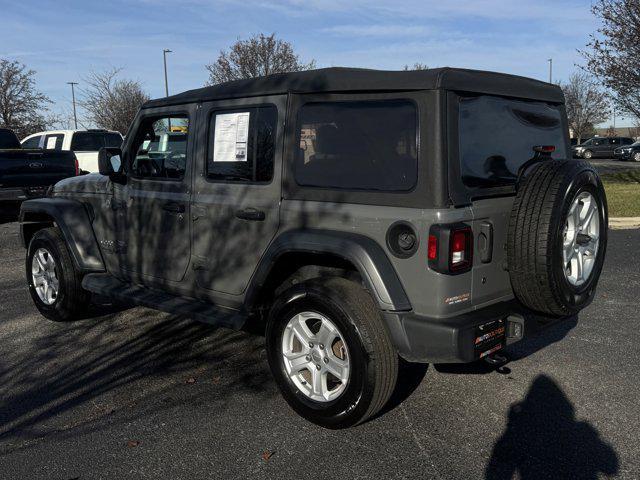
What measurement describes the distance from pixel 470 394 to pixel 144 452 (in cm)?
203

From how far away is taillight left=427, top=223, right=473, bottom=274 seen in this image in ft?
10.0

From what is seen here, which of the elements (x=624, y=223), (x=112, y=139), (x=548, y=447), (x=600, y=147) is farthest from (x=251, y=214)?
(x=600, y=147)

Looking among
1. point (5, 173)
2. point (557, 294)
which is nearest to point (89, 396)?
point (557, 294)

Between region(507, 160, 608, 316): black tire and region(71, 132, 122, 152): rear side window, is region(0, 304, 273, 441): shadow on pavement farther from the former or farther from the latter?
region(71, 132, 122, 152): rear side window

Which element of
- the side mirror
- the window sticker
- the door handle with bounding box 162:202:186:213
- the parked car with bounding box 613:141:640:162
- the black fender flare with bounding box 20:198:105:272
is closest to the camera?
the window sticker

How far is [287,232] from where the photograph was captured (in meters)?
3.64

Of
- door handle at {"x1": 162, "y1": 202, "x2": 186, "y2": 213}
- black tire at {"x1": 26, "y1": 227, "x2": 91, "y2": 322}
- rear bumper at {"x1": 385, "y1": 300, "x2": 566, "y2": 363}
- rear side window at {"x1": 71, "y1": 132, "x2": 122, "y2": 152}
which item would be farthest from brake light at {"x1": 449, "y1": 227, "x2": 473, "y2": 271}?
rear side window at {"x1": 71, "y1": 132, "x2": 122, "y2": 152}

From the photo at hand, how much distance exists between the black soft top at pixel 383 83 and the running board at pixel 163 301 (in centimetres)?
143

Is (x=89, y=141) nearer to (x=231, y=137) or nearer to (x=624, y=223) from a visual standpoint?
(x=624, y=223)

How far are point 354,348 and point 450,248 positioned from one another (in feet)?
2.41

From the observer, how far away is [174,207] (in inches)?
174

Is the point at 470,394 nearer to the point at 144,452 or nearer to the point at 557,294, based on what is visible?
the point at 557,294

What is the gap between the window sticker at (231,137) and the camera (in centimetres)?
404

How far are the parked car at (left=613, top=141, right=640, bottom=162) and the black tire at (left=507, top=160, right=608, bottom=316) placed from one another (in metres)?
38.0
